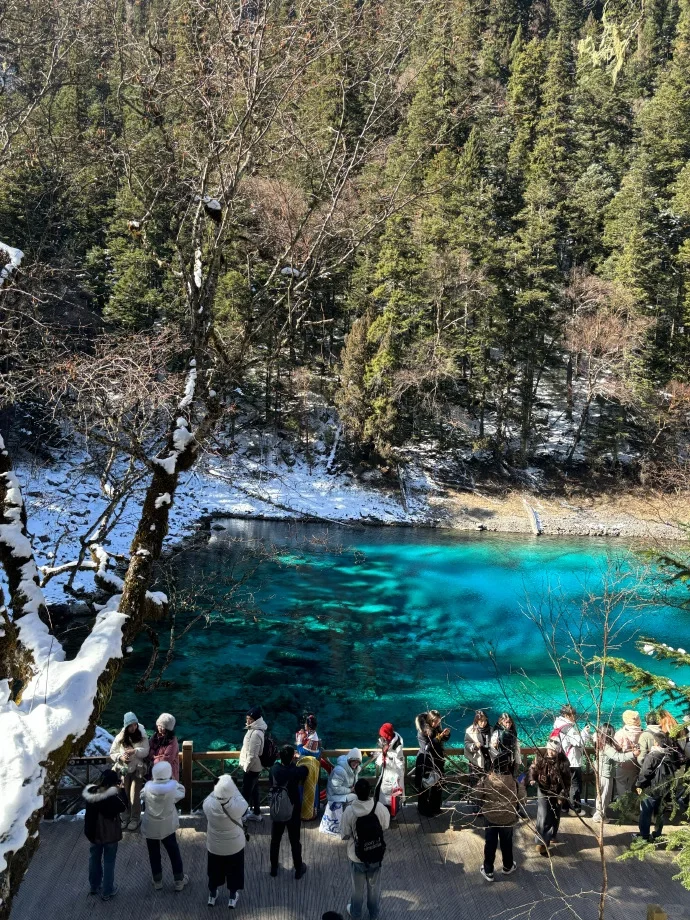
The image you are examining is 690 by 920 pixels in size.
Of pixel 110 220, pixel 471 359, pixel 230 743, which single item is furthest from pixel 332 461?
pixel 230 743

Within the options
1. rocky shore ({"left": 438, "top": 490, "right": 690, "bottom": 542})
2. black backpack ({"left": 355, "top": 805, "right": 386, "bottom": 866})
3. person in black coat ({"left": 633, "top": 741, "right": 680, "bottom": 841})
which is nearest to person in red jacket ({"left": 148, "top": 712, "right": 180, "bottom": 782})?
black backpack ({"left": 355, "top": 805, "right": 386, "bottom": 866})

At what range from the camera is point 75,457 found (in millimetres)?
22438

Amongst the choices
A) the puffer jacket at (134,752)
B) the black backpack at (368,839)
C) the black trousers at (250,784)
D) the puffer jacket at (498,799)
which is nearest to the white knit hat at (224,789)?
the black backpack at (368,839)

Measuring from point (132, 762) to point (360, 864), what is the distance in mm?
2198

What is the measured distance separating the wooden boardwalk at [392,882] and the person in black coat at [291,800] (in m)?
0.19

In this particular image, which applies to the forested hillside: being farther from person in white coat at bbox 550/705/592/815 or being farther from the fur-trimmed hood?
person in white coat at bbox 550/705/592/815

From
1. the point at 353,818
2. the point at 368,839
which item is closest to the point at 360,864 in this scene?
the point at 368,839

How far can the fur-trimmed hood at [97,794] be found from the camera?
4516 mm

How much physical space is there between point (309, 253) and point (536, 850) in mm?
5334

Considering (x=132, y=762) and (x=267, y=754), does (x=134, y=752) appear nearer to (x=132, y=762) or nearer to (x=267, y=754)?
(x=132, y=762)

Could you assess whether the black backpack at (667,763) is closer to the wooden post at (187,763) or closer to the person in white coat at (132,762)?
the wooden post at (187,763)

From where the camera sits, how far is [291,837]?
4918 millimetres

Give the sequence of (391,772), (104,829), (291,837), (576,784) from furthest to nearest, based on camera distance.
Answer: (576,784)
(391,772)
(291,837)
(104,829)

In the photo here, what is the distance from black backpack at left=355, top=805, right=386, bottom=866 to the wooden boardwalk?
0.70m
